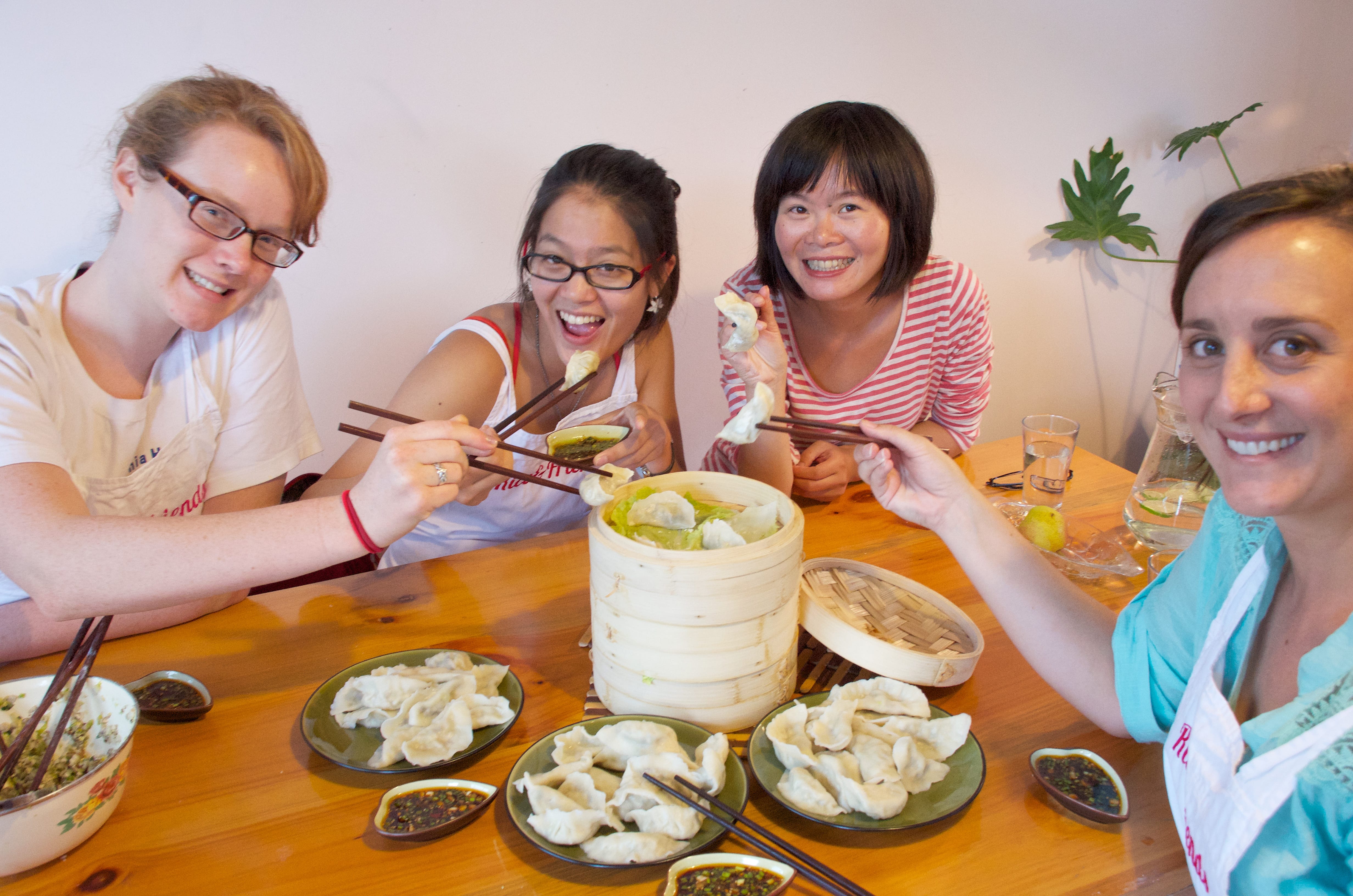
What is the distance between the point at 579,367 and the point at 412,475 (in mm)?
540

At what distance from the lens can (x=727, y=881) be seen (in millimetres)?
1014

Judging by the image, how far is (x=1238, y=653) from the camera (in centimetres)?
113

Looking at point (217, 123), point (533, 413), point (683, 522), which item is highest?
point (217, 123)

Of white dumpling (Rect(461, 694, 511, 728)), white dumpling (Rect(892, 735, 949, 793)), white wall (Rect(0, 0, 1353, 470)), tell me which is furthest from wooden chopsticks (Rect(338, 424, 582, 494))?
white wall (Rect(0, 0, 1353, 470))

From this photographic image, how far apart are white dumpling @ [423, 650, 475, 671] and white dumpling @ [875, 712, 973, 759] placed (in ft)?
2.22

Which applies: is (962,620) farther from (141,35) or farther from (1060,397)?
(1060,397)

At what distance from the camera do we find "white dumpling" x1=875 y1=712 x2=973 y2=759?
3.96 ft

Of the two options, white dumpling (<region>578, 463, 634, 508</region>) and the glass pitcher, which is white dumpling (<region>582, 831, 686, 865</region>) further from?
the glass pitcher

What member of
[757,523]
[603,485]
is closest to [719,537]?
[757,523]

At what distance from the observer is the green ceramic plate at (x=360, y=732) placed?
1.19 meters

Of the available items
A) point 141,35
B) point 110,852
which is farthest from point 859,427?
point 141,35

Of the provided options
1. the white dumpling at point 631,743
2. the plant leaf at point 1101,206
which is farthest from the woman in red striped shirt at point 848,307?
the plant leaf at point 1101,206

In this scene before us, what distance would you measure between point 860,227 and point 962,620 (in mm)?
1111

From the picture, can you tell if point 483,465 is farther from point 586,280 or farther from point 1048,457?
point 1048,457
